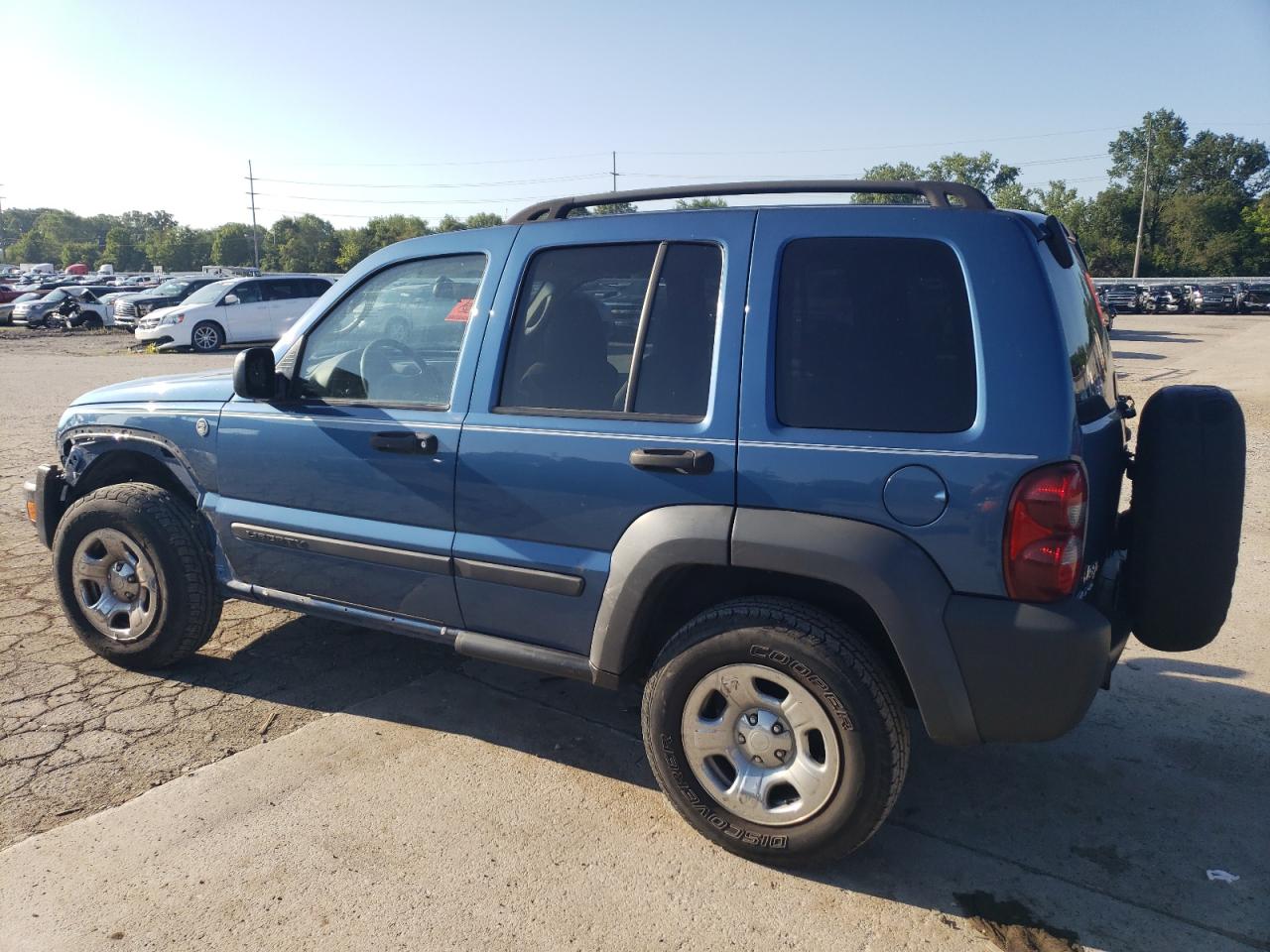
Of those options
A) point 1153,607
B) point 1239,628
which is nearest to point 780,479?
point 1153,607

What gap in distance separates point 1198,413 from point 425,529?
2.57 meters

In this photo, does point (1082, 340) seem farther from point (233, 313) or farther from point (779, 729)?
point (233, 313)

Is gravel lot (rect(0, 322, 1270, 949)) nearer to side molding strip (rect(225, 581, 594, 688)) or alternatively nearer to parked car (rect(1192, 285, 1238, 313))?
side molding strip (rect(225, 581, 594, 688))

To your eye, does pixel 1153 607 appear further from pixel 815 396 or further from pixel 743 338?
pixel 743 338

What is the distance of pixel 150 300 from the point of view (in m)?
28.7

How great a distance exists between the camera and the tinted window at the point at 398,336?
356cm

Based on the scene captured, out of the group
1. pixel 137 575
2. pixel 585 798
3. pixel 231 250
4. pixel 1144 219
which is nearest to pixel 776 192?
pixel 585 798

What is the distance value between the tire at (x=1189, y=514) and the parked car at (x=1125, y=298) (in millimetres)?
48154

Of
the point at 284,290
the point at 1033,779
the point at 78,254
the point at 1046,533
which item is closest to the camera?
the point at 1046,533

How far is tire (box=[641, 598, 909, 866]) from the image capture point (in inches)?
108

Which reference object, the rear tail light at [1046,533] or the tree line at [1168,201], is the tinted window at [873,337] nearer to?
the rear tail light at [1046,533]

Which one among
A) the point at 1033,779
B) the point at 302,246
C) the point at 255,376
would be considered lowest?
the point at 1033,779

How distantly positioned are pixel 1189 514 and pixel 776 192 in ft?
5.37

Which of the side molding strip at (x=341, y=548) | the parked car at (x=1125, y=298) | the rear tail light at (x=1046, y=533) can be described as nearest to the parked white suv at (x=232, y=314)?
the side molding strip at (x=341, y=548)
